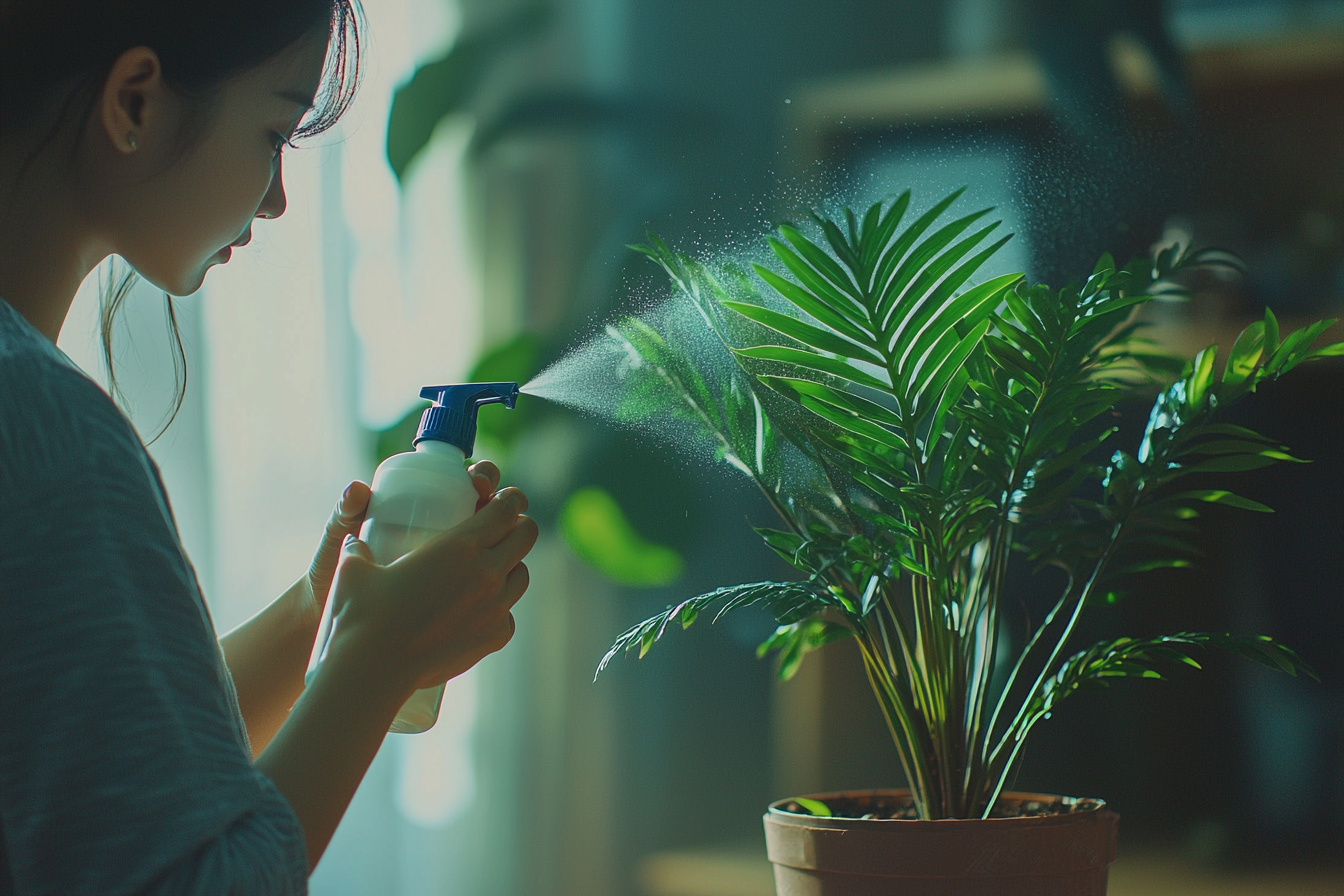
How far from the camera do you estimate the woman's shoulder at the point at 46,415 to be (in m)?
0.41

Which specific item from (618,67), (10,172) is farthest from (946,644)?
(618,67)

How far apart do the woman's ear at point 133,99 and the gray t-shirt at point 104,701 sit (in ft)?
0.45

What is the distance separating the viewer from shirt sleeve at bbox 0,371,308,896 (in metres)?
0.38

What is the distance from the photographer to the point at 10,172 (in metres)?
0.52

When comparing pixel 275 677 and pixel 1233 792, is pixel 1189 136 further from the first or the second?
pixel 275 677

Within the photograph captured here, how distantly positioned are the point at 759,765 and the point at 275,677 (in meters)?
0.43

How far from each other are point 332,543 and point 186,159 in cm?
24

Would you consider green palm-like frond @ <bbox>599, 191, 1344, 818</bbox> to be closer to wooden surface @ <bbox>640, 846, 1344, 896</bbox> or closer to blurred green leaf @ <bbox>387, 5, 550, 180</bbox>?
wooden surface @ <bbox>640, 846, 1344, 896</bbox>

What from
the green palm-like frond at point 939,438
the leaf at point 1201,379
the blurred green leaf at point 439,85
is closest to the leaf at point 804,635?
the green palm-like frond at point 939,438

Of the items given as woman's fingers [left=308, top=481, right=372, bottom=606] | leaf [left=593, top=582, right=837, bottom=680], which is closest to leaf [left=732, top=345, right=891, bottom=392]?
leaf [left=593, top=582, right=837, bottom=680]

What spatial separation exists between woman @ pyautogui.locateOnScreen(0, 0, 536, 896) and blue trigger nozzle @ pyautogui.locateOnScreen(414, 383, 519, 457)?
0.04 metres

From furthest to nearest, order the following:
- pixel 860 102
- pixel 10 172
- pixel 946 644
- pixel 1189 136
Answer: pixel 860 102, pixel 1189 136, pixel 946 644, pixel 10 172

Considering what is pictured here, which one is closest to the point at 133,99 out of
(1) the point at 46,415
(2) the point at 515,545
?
(1) the point at 46,415

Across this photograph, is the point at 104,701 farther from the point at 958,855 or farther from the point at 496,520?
the point at 958,855
